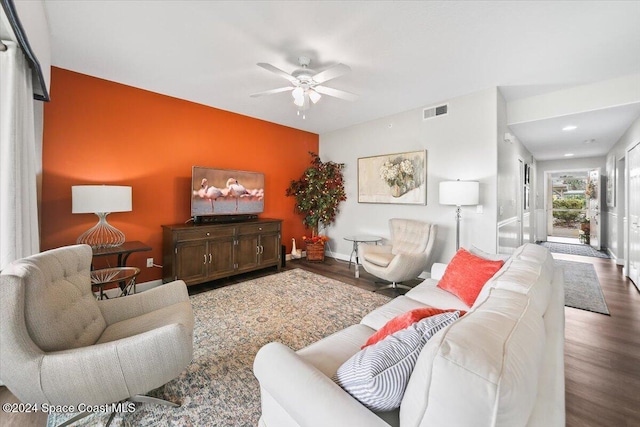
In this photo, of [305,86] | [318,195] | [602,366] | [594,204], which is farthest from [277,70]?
[594,204]

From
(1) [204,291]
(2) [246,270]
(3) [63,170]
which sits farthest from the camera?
(2) [246,270]

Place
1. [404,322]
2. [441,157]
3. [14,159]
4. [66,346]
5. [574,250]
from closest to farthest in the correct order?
[404,322] → [66,346] → [14,159] → [441,157] → [574,250]

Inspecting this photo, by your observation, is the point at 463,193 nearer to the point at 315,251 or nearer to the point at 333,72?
the point at 333,72

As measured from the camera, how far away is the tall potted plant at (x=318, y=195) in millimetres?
5211

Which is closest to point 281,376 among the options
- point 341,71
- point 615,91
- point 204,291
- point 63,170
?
point 341,71

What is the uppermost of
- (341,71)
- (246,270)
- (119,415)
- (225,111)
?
(225,111)

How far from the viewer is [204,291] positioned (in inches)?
140

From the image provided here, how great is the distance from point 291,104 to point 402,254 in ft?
9.20

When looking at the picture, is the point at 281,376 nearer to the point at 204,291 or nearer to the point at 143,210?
the point at 204,291

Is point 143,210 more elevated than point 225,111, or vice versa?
point 225,111

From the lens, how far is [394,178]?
14.8 ft

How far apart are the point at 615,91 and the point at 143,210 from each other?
622 centimetres

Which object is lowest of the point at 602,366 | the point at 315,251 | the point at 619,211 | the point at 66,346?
the point at 602,366

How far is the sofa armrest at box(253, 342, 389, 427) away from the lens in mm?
795
